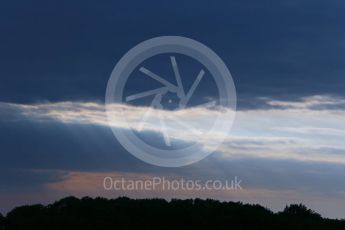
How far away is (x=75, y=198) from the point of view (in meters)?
91.9

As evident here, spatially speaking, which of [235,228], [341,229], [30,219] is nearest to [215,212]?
[235,228]

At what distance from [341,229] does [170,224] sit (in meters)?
19.6

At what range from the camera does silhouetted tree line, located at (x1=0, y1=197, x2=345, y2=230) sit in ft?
272

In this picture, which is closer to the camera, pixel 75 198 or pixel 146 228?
pixel 146 228

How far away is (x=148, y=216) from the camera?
8519 centimetres

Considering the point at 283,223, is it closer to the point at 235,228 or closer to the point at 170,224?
the point at 235,228

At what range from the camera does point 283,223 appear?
285ft

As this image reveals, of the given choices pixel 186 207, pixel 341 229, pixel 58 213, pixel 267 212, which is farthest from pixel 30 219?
pixel 341 229

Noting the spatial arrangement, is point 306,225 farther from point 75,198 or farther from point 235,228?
point 75,198

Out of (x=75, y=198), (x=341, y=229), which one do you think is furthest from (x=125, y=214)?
(x=341, y=229)

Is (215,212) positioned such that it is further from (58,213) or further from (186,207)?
(58,213)

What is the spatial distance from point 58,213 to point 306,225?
2771 cm

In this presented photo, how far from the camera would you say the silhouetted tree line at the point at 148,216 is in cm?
8294

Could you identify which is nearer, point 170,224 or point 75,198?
point 170,224
